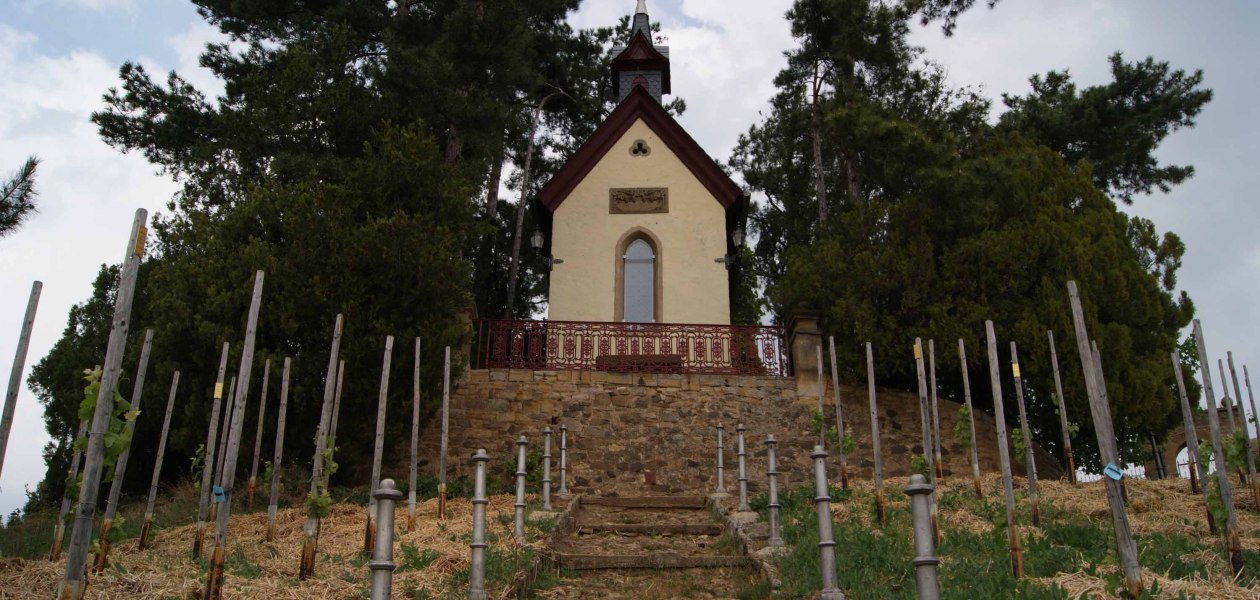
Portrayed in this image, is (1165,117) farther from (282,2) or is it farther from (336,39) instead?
(282,2)

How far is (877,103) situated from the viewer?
15.5 meters

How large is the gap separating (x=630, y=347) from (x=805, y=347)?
2.64m

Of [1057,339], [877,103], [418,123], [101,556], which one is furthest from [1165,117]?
[101,556]

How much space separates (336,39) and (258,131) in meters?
2.04

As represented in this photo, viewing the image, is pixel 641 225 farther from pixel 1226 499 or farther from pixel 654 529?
pixel 1226 499

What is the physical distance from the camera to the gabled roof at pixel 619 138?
17.1 metres

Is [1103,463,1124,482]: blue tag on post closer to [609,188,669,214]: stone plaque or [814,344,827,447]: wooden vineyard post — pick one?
[814,344,827,447]: wooden vineyard post

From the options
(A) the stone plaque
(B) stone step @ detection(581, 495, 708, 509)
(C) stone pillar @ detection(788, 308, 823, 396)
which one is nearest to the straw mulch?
(B) stone step @ detection(581, 495, 708, 509)

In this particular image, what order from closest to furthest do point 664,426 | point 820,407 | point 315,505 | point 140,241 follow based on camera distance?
point 140,241, point 315,505, point 820,407, point 664,426

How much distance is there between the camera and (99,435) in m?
4.62

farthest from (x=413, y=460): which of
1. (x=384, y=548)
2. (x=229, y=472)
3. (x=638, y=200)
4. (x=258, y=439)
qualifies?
(x=638, y=200)

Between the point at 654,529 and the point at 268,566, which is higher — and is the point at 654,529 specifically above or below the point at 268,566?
above

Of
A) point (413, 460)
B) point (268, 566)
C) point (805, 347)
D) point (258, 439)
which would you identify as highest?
point (805, 347)

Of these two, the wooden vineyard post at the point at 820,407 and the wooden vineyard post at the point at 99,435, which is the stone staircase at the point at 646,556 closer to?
the wooden vineyard post at the point at 820,407
